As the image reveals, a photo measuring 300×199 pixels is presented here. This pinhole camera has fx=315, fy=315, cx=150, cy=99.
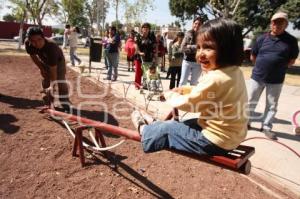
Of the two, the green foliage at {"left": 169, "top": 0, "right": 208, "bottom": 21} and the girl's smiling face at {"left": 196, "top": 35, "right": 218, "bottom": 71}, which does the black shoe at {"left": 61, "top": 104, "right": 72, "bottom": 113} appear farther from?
the green foliage at {"left": 169, "top": 0, "right": 208, "bottom": 21}

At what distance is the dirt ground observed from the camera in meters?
3.60

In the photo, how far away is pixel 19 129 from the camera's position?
519cm

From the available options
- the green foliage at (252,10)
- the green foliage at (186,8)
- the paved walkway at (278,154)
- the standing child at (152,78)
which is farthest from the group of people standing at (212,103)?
the green foliage at (186,8)

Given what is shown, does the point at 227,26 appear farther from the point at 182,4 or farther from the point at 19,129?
the point at 182,4

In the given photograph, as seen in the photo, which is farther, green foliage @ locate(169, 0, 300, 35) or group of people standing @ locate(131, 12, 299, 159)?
green foliage @ locate(169, 0, 300, 35)

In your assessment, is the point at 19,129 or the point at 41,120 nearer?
the point at 19,129

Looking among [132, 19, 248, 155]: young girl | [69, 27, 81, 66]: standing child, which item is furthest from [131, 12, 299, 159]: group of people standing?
[69, 27, 81, 66]: standing child

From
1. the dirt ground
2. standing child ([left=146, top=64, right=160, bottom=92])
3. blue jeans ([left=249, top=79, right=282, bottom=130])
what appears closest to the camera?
the dirt ground

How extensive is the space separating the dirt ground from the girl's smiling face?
1735 mm

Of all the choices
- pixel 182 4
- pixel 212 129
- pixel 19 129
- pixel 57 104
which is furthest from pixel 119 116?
pixel 182 4

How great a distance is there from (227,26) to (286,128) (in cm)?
462

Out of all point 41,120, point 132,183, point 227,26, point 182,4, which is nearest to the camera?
point 227,26

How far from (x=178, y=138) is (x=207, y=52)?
803 mm

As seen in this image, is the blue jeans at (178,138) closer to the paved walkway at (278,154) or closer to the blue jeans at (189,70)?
the paved walkway at (278,154)
